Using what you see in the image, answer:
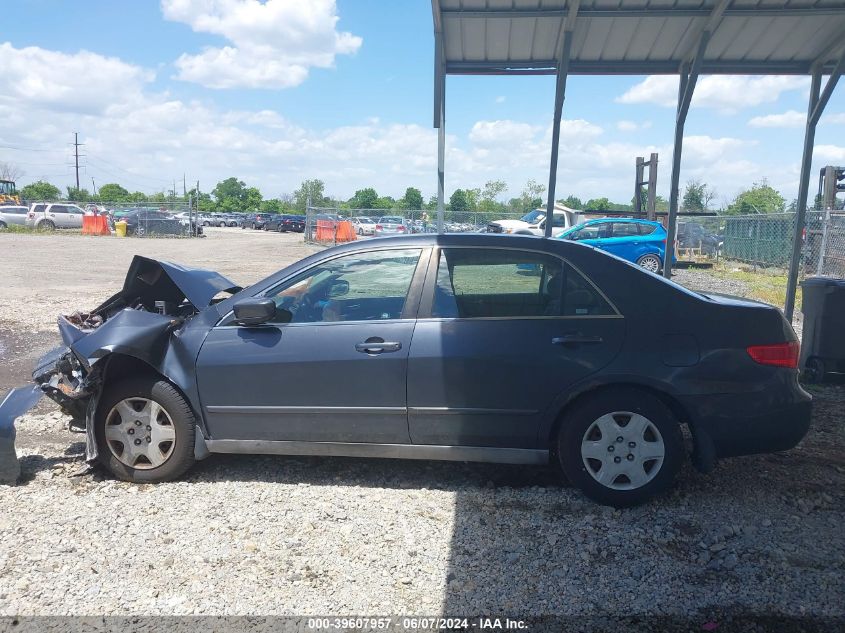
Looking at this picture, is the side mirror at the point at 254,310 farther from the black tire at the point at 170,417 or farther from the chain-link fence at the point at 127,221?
the chain-link fence at the point at 127,221

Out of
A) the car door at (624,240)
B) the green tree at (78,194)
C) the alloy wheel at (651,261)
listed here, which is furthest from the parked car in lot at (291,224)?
the green tree at (78,194)

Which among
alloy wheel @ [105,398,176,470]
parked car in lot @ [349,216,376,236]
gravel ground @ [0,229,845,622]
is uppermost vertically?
parked car in lot @ [349,216,376,236]

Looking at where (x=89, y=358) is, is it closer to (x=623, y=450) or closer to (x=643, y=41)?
(x=623, y=450)

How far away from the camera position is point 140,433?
4.30 metres

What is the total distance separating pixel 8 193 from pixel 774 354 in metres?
62.9

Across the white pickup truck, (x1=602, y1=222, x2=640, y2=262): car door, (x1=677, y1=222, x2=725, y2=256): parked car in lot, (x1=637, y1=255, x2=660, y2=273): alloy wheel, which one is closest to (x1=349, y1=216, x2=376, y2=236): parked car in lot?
the white pickup truck

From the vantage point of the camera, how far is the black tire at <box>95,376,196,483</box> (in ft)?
13.9

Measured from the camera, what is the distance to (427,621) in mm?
2930

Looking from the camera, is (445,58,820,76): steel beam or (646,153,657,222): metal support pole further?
(646,153,657,222): metal support pole

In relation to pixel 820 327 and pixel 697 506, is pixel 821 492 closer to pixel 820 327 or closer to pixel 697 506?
pixel 697 506

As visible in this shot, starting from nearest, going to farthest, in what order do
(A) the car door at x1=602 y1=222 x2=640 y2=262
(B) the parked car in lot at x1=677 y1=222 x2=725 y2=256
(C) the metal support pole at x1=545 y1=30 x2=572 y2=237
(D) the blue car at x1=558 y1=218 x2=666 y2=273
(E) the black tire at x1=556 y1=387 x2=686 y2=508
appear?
1. (E) the black tire at x1=556 y1=387 x2=686 y2=508
2. (C) the metal support pole at x1=545 y1=30 x2=572 y2=237
3. (A) the car door at x1=602 y1=222 x2=640 y2=262
4. (D) the blue car at x1=558 y1=218 x2=666 y2=273
5. (B) the parked car in lot at x1=677 y1=222 x2=725 y2=256

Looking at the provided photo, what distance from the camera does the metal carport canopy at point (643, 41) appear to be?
6801 mm

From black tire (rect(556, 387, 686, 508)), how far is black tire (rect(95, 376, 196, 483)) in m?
2.35

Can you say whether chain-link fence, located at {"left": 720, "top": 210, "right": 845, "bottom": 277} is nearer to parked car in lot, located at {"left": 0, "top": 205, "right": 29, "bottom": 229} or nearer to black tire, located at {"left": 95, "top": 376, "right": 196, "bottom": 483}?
black tire, located at {"left": 95, "top": 376, "right": 196, "bottom": 483}
